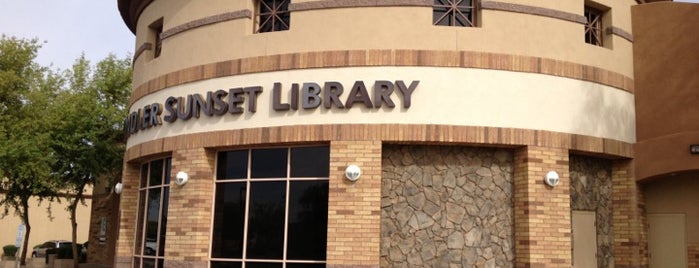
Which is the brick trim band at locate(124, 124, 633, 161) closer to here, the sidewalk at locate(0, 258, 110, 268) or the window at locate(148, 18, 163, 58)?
the window at locate(148, 18, 163, 58)

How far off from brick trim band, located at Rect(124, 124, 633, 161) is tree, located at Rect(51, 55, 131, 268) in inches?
597

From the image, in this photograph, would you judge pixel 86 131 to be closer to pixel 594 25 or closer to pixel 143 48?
pixel 143 48

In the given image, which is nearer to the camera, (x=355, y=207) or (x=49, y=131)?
(x=355, y=207)

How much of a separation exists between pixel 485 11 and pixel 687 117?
5.31m

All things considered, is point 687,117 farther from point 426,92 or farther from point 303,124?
point 303,124

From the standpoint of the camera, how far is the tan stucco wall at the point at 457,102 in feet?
41.9

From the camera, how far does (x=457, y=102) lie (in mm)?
12836

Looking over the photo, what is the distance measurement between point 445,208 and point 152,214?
736cm

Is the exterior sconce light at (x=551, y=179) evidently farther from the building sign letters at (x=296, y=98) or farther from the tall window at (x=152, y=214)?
the tall window at (x=152, y=214)

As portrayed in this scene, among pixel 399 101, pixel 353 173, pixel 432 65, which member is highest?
pixel 432 65

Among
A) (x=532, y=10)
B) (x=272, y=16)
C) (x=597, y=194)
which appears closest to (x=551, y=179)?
(x=597, y=194)

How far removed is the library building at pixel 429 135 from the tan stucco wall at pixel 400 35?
0.04 m

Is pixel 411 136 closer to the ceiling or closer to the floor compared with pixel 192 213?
closer to the ceiling

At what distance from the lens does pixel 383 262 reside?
41.1ft
